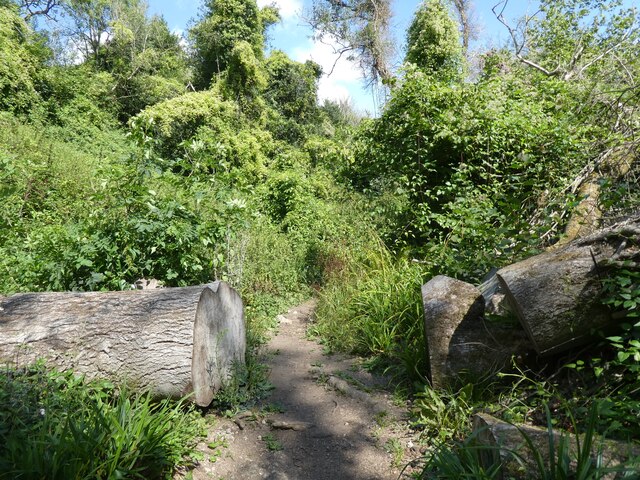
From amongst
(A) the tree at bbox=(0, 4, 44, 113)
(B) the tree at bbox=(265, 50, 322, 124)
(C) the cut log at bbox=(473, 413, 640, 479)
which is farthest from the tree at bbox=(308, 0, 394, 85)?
(C) the cut log at bbox=(473, 413, 640, 479)

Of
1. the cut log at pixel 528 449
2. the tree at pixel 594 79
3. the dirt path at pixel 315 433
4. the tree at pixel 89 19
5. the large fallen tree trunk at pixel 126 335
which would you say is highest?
the tree at pixel 89 19

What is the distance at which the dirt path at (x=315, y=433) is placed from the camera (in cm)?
296

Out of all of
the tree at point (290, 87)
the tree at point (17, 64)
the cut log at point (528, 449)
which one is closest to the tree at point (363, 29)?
the tree at point (290, 87)

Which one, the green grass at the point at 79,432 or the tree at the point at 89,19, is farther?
the tree at the point at 89,19

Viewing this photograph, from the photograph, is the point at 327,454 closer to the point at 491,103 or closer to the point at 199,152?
the point at 199,152

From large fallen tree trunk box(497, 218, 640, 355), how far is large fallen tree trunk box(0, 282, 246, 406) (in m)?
2.32

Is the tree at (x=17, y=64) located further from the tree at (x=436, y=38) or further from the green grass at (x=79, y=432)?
the tree at (x=436, y=38)

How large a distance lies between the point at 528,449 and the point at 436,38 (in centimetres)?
1506

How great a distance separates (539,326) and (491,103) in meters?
4.23

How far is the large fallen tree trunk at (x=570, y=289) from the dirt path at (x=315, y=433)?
127cm

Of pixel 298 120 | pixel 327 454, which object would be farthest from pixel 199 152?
pixel 298 120

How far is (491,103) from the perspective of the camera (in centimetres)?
617

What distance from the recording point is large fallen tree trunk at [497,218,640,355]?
2.84 m

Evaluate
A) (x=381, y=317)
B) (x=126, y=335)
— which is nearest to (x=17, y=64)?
(x=126, y=335)
